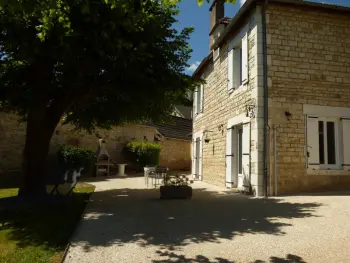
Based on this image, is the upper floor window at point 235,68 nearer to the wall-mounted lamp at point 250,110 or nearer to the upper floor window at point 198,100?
the wall-mounted lamp at point 250,110

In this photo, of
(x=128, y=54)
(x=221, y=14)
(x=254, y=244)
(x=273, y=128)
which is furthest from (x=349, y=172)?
(x=221, y=14)

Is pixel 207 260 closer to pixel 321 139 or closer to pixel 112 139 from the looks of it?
pixel 321 139

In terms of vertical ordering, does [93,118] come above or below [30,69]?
below

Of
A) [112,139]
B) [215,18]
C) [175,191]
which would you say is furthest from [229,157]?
[112,139]

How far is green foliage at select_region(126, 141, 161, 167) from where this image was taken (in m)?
16.8

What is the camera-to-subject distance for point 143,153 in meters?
16.8

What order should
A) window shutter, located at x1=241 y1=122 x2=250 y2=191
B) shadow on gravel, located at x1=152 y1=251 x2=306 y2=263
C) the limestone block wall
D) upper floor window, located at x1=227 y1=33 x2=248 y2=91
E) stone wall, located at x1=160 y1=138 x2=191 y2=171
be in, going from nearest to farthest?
shadow on gravel, located at x1=152 y1=251 x2=306 y2=263 → window shutter, located at x1=241 y1=122 x2=250 y2=191 → upper floor window, located at x1=227 y1=33 x2=248 y2=91 → the limestone block wall → stone wall, located at x1=160 y1=138 x2=191 y2=171

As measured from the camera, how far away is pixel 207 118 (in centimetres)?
1324

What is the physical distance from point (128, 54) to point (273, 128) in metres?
4.34

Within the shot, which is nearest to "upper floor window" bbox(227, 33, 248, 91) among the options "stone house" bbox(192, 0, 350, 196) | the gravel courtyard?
"stone house" bbox(192, 0, 350, 196)

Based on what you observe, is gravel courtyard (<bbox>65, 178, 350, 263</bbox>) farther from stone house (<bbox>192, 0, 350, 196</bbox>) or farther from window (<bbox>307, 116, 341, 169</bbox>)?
window (<bbox>307, 116, 341, 169</bbox>)

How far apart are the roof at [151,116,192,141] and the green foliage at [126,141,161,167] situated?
3.43 meters

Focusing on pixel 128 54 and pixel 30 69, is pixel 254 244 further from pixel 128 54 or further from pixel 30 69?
pixel 30 69

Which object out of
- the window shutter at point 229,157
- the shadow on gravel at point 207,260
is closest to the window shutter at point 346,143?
the window shutter at point 229,157
